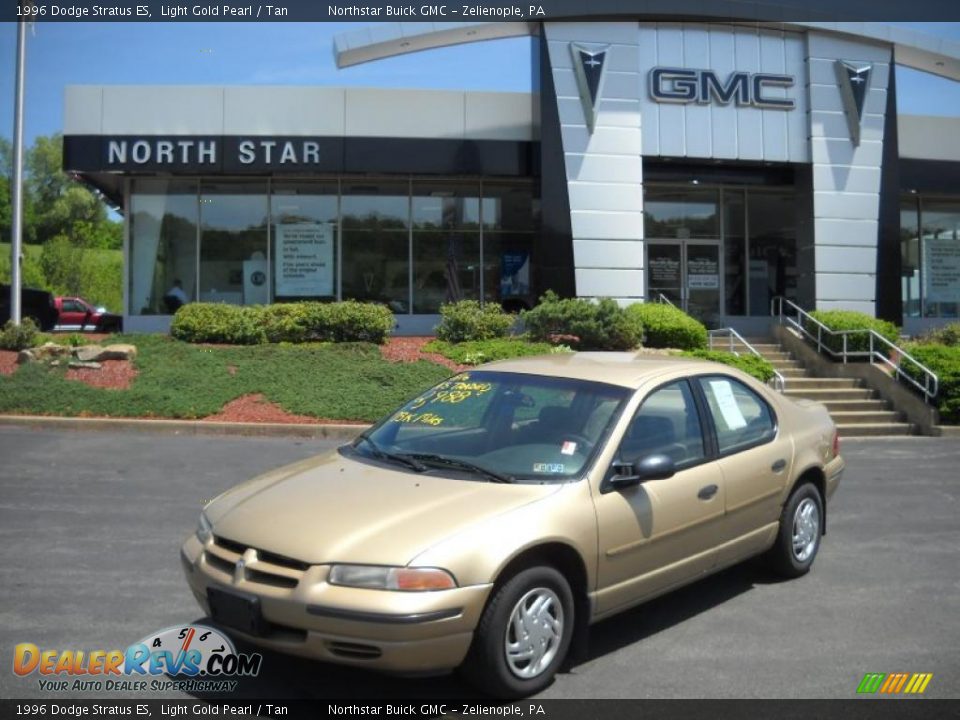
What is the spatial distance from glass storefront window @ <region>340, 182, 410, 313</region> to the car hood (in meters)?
17.0

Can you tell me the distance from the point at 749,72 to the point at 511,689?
1857 centimetres

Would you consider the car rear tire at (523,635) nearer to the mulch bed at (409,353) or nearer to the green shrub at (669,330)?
the mulch bed at (409,353)

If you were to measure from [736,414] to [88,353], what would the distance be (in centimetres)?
1294

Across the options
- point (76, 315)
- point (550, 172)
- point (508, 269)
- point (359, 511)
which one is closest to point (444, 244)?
point (508, 269)

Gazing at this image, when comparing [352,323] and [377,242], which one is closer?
[352,323]

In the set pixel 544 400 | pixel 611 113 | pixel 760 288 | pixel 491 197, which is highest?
pixel 611 113

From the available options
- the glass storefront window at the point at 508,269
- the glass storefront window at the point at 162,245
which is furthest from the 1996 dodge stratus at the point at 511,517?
the glass storefront window at the point at 162,245

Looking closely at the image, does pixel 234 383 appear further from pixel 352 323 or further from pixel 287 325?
pixel 352 323

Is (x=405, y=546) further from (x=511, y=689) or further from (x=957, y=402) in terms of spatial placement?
(x=957, y=402)

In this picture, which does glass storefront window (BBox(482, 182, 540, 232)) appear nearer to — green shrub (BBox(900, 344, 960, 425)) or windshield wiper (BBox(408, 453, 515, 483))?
green shrub (BBox(900, 344, 960, 425))

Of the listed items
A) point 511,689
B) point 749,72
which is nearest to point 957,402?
point 749,72

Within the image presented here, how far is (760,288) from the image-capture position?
917 inches

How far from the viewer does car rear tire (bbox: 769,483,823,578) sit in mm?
5844

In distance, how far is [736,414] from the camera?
18.4ft
